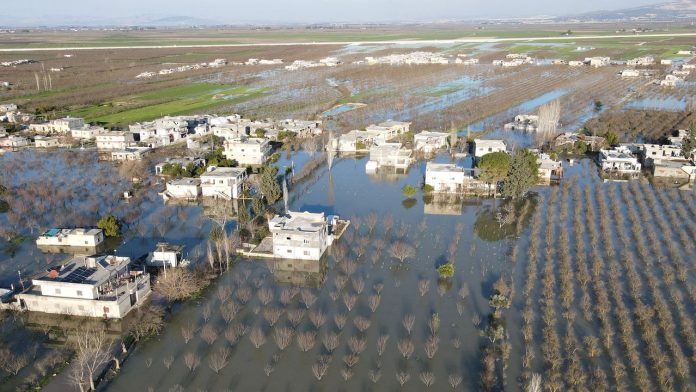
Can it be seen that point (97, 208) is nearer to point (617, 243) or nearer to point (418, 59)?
point (617, 243)

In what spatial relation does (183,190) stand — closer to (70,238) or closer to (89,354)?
(70,238)

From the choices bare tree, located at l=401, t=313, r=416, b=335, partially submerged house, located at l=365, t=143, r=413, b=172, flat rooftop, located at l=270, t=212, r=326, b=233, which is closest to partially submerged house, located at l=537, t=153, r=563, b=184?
partially submerged house, located at l=365, t=143, r=413, b=172

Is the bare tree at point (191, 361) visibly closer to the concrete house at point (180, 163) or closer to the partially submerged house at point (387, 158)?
the concrete house at point (180, 163)

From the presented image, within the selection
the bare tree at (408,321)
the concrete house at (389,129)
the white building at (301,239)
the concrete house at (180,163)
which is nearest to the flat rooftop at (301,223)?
the white building at (301,239)

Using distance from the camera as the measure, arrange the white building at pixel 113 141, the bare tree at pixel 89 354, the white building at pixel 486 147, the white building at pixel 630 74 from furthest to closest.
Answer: the white building at pixel 630 74 → the white building at pixel 113 141 → the white building at pixel 486 147 → the bare tree at pixel 89 354

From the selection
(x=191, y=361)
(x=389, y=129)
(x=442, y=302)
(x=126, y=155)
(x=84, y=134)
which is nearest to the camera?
(x=191, y=361)

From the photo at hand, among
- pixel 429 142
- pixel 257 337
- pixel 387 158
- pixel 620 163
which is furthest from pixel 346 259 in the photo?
pixel 620 163

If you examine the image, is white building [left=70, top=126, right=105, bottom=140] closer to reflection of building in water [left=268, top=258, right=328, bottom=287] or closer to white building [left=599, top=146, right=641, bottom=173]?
reflection of building in water [left=268, top=258, right=328, bottom=287]
